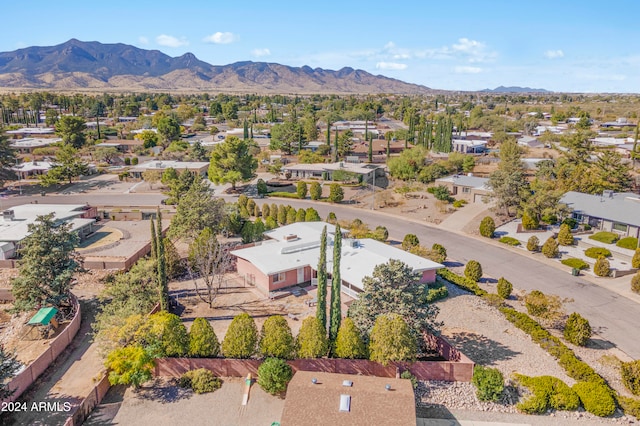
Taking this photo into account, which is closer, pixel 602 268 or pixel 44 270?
pixel 44 270

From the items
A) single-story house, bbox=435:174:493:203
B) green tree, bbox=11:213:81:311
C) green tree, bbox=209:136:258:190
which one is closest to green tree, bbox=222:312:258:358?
green tree, bbox=11:213:81:311

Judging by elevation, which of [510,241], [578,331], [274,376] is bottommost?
[274,376]

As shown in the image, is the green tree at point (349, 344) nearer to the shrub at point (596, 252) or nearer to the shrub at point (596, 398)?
the shrub at point (596, 398)

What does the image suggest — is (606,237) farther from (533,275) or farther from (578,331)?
(578,331)

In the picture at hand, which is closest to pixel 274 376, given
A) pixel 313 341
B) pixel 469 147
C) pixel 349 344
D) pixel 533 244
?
pixel 313 341

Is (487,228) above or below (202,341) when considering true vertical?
above

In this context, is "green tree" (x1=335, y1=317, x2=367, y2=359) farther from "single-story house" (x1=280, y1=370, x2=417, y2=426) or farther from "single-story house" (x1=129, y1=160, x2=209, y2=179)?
"single-story house" (x1=129, y1=160, x2=209, y2=179)

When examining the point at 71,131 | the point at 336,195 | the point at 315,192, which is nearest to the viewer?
the point at 336,195
